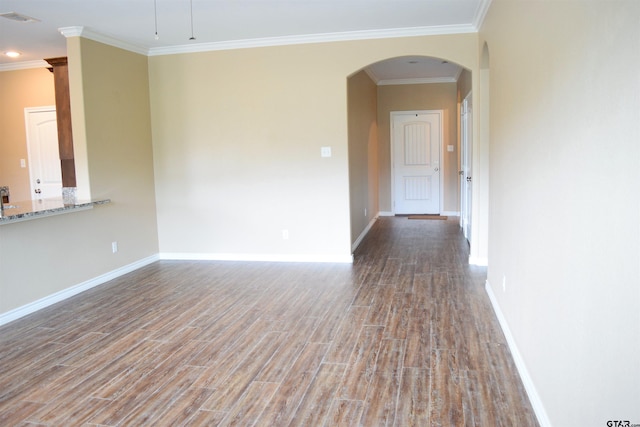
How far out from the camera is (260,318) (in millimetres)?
3998

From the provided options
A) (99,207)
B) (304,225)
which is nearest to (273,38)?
(304,225)

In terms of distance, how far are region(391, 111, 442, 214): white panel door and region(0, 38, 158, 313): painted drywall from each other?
16.9ft

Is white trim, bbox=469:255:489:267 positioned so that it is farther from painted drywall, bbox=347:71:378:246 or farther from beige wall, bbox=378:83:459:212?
beige wall, bbox=378:83:459:212

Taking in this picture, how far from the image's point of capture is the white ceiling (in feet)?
14.3

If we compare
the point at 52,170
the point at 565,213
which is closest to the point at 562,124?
the point at 565,213

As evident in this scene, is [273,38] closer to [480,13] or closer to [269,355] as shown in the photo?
[480,13]

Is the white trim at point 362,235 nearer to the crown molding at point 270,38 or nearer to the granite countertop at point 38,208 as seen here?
the crown molding at point 270,38

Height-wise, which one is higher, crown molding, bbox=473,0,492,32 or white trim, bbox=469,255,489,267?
crown molding, bbox=473,0,492,32

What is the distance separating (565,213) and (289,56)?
14.5 feet

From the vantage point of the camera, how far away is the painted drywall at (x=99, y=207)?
4293 millimetres

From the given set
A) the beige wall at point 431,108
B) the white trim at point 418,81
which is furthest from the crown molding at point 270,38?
the beige wall at point 431,108

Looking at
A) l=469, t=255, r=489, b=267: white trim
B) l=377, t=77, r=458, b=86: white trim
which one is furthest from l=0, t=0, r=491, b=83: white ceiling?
l=377, t=77, r=458, b=86: white trim

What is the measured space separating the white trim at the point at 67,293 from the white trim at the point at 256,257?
34cm

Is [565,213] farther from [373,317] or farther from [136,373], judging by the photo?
[136,373]
